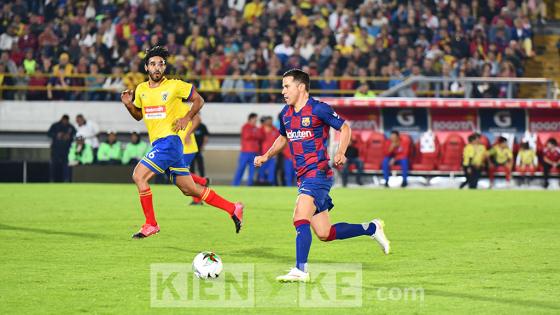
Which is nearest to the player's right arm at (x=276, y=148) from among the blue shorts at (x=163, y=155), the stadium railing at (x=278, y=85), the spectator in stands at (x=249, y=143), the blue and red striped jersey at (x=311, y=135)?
the blue and red striped jersey at (x=311, y=135)

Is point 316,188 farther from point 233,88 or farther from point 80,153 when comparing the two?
point 233,88

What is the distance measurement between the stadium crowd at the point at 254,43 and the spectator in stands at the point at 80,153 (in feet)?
6.86

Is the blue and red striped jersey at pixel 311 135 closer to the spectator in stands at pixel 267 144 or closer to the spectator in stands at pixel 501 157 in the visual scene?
the spectator in stands at pixel 267 144

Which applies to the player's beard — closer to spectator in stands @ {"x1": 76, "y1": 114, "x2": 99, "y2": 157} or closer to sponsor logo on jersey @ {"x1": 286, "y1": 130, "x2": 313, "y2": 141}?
sponsor logo on jersey @ {"x1": 286, "y1": 130, "x2": 313, "y2": 141}

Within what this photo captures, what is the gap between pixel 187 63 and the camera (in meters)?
32.4

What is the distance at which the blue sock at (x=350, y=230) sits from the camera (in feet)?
35.6

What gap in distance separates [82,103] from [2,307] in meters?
24.9

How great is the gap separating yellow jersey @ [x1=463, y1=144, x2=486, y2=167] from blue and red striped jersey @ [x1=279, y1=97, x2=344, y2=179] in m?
19.1

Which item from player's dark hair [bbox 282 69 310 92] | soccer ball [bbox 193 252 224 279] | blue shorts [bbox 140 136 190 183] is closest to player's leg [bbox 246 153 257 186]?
blue shorts [bbox 140 136 190 183]

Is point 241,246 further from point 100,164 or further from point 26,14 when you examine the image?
point 26,14

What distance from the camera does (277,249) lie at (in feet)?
42.2

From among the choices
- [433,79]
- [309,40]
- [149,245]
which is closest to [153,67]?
[149,245]

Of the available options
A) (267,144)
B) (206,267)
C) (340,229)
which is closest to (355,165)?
(267,144)

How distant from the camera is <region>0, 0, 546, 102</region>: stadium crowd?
32.2 meters
